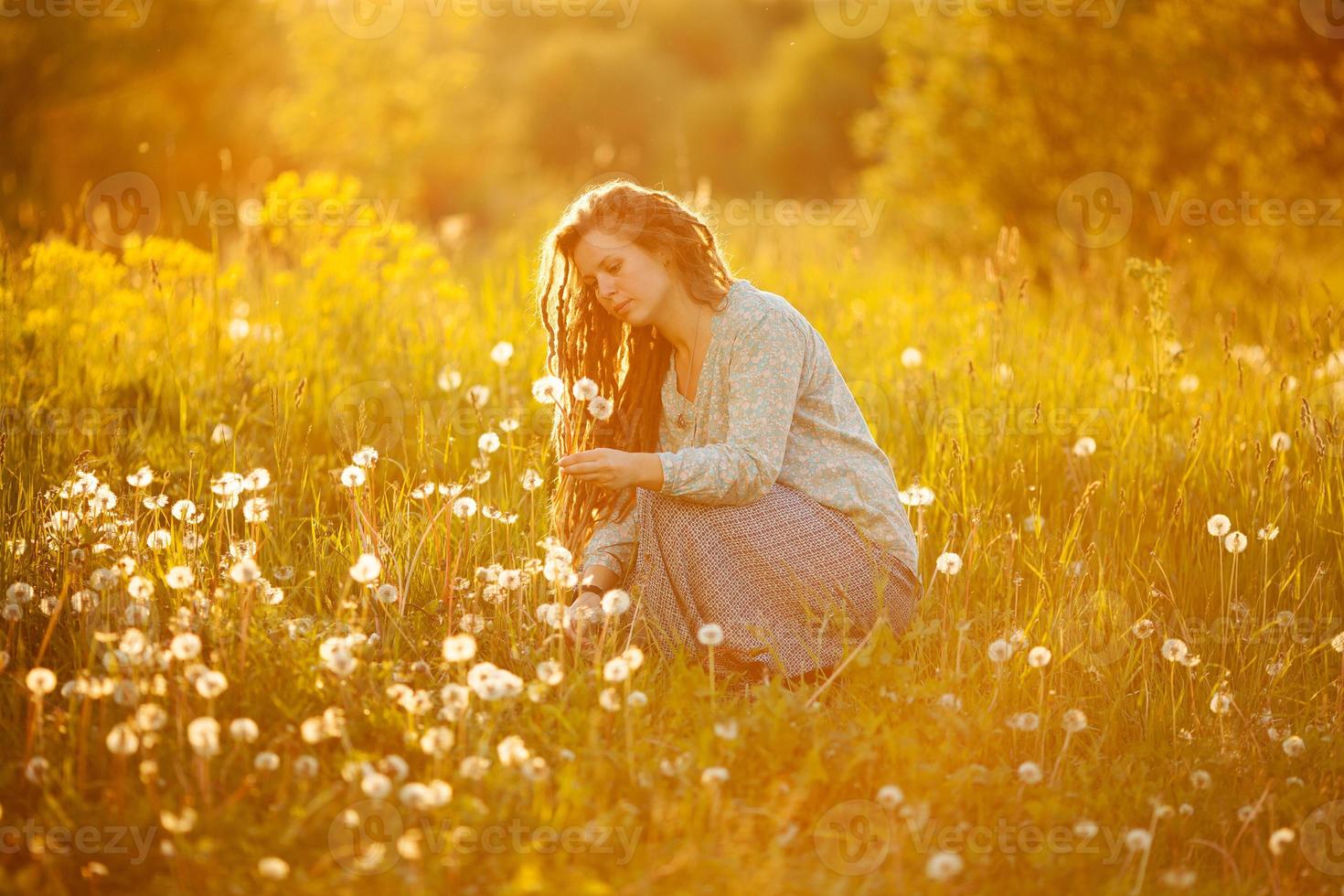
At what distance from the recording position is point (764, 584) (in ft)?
10.0

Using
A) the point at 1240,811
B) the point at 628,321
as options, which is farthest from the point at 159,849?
the point at 1240,811

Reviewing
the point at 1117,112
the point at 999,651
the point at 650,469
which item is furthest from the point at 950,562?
the point at 1117,112

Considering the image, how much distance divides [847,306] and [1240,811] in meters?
3.87

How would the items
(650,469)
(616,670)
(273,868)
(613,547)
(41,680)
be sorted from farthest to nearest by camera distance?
(613,547) → (650,469) → (616,670) → (41,680) → (273,868)

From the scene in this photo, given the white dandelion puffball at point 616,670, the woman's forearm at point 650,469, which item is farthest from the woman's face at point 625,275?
the white dandelion puffball at point 616,670

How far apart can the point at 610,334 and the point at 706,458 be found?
660 millimetres

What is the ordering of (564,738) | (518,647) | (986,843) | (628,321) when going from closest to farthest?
(986,843)
(564,738)
(518,647)
(628,321)

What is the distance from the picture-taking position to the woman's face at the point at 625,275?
10.5 feet

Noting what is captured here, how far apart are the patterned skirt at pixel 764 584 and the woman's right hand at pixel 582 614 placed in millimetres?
118

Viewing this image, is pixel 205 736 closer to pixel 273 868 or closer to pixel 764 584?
pixel 273 868

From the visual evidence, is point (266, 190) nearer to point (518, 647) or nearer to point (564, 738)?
point (518, 647)

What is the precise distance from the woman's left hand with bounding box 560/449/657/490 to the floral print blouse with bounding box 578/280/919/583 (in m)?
0.11

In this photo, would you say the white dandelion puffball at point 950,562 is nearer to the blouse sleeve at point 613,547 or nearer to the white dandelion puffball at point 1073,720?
the white dandelion puffball at point 1073,720

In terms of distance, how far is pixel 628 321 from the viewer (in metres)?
3.25
